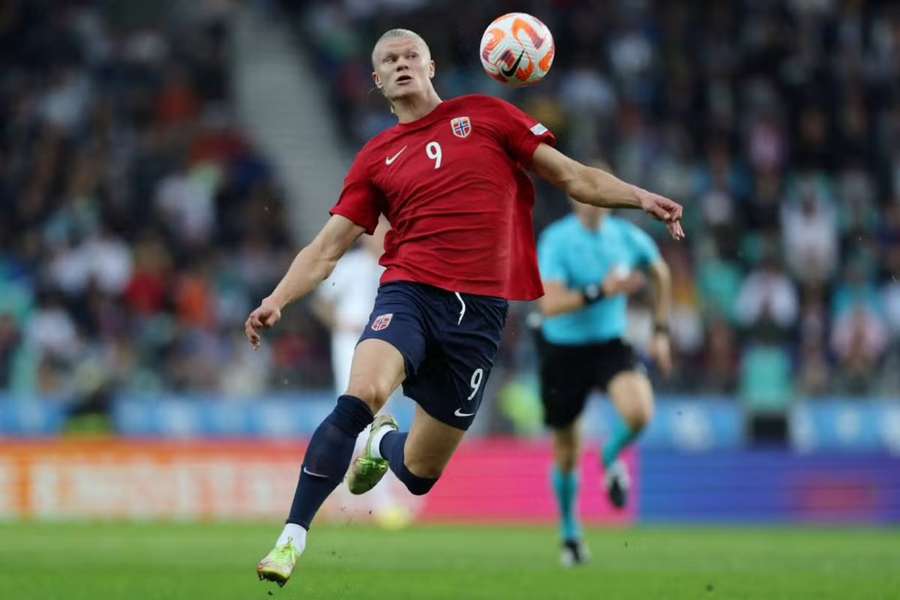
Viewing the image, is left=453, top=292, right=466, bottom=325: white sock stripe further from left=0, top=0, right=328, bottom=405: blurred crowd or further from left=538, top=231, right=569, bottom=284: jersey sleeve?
left=0, top=0, right=328, bottom=405: blurred crowd

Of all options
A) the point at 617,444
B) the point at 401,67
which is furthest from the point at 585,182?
the point at 617,444

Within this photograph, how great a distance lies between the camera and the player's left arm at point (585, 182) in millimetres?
8406

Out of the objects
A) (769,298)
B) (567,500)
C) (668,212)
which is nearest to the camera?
(668,212)

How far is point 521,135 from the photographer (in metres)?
8.76

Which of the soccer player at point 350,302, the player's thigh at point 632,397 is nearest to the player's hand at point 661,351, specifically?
the player's thigh at point 632,397

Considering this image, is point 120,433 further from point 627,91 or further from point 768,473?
point 627,91

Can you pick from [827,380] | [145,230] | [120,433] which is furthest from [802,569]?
[145,230]

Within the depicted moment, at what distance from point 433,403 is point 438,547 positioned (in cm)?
547

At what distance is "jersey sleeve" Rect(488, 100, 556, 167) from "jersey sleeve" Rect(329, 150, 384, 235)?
2.36ft

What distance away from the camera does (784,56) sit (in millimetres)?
23953

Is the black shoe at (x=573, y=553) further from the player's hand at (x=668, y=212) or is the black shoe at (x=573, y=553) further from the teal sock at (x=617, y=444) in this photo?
the player's hand at (x=668, y=212)

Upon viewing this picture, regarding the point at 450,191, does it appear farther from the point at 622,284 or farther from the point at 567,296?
the point at 567,296

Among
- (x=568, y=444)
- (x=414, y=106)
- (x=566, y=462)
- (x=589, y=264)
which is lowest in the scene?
(x=566, y=462)

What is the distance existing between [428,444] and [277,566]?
1.56 m
